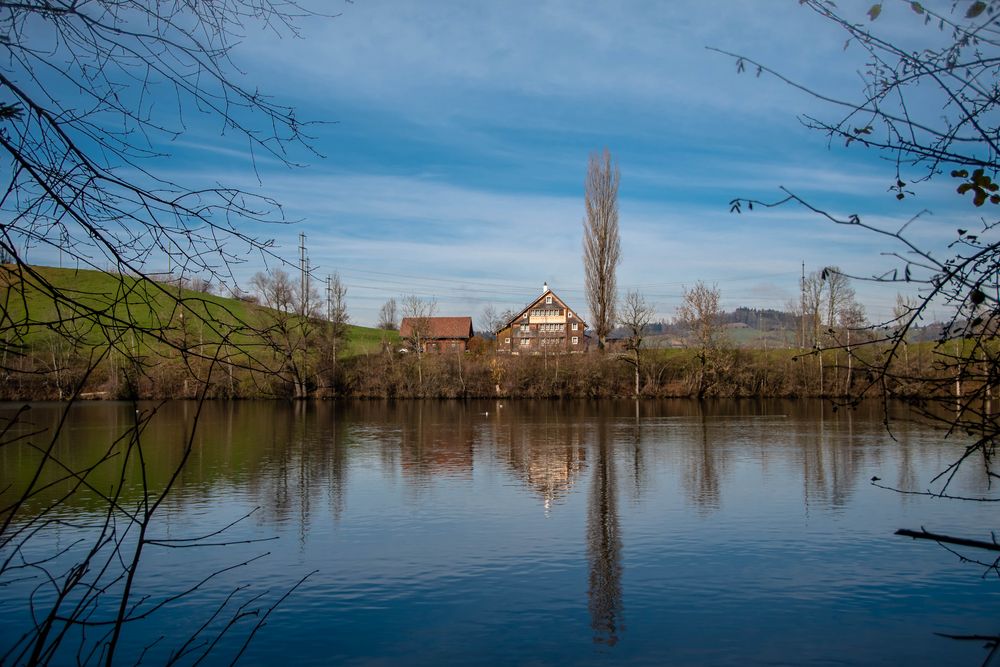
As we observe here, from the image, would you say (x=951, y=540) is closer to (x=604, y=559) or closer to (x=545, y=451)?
(x=604, y=559)

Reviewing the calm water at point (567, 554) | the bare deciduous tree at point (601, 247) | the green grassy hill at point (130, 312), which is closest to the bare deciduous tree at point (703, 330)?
the bare deciduous tree at point (601, 247)

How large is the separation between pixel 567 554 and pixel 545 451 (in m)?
14.7

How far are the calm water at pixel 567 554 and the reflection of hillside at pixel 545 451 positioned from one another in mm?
204

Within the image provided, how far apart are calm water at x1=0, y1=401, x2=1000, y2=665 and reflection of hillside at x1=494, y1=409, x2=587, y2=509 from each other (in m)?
0.20

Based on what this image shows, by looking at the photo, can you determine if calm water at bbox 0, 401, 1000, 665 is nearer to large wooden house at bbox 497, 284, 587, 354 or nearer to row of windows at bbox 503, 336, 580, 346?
row of windows at bbox 503, 336, 580, 346

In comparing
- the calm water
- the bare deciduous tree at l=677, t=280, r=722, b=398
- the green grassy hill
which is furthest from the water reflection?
the bare deciduous tree at l=677, t=280, r=722, b=398

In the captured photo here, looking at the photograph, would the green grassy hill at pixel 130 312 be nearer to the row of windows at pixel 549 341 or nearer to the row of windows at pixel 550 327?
the row of windows at pixel 549 341

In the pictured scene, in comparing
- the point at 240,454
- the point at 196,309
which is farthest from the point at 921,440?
the point at 196,309

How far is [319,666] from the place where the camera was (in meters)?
9.66

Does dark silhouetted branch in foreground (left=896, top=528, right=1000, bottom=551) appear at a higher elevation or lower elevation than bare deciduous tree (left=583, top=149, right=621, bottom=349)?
lower

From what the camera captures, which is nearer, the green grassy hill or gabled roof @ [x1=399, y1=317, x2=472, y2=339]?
the green grassy hill

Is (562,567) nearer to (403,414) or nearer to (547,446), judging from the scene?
(547,446)

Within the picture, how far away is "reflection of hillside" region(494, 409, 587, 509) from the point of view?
2195cm

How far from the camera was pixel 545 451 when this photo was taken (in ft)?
95.6
